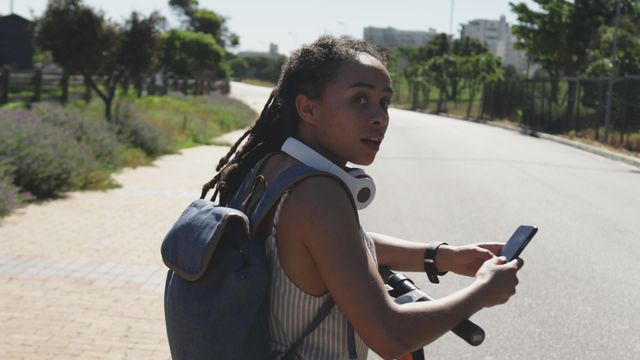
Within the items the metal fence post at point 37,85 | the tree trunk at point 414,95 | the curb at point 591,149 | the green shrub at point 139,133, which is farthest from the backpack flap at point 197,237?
the tree trunk at point 414,95

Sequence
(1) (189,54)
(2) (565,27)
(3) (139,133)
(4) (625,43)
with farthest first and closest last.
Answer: (1) (189,54)
(2) (565,27)
(4) (625,43)
(3) (139,133)

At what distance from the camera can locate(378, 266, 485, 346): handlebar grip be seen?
178 cm

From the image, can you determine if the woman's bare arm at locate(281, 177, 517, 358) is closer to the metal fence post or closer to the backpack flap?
the backpack flap

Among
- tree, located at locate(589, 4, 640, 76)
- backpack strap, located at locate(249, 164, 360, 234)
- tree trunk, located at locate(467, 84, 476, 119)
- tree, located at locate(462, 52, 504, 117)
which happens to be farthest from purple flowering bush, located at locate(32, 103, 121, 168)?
tree trunk, located at locate(467, 84, 476, 119)

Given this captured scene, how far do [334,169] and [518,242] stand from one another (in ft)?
1.84

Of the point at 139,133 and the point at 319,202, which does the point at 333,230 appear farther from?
the point at 139,133

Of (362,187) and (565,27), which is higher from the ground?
(565,27)

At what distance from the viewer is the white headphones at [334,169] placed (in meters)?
1.86

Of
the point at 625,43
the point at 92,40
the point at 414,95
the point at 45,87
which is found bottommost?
the point at 414,95

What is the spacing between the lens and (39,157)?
10148 mm

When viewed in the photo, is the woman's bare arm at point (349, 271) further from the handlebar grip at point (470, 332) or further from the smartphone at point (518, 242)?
the smartphone at point (518, 242)

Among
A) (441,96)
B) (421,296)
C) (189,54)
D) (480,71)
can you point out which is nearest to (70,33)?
(421,296)

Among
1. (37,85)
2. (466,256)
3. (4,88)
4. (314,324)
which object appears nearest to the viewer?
(314,324)

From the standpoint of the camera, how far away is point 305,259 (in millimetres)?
1762
